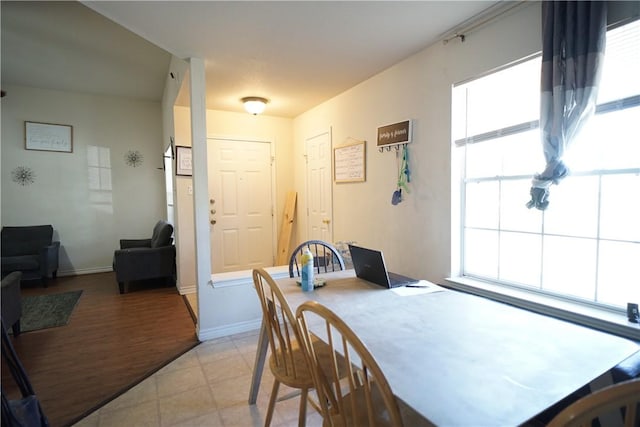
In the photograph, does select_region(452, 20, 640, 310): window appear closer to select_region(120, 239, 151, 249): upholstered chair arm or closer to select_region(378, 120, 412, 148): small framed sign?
select_region(378, 120, 412, 148): small framed sign

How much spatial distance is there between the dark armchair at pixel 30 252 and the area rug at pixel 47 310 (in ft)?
1.65

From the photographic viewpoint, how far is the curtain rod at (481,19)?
77.5 inches

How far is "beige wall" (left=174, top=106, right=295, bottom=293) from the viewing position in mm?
4105

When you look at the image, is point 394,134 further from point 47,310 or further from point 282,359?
point 47,310

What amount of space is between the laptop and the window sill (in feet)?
2.06

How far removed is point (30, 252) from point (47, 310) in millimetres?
1672

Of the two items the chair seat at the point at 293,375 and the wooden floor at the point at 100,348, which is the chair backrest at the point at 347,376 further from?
the wooden floor at the point at 100,348

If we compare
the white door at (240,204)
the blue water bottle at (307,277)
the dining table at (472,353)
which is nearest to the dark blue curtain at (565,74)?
the dining table at (472,353)

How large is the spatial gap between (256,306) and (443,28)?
2.77m

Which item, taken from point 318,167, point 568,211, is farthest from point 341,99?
point 568,211

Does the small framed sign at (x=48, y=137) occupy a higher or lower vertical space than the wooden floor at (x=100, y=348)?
higher

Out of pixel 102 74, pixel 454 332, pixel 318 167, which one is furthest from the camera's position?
pixel 102 74

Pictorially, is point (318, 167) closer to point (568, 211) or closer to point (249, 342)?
point (249, 342)

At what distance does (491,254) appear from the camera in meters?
2.31
